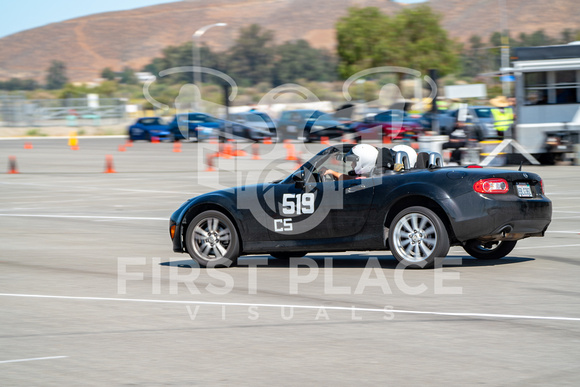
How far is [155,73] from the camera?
5910 inches

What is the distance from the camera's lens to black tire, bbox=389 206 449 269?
9.09 metres

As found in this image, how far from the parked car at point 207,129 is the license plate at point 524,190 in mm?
36158

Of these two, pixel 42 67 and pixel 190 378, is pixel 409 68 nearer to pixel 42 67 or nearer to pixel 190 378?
pixel 190 378

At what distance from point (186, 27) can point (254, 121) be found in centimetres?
14315

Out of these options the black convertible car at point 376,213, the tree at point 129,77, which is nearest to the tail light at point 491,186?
the black convertible car at point 376,213

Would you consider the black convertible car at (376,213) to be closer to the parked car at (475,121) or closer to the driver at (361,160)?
the driver at (361,160)

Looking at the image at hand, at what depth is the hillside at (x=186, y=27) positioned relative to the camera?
16300 centimetres

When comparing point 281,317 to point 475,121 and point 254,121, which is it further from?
point 254,121

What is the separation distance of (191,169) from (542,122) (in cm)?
1176

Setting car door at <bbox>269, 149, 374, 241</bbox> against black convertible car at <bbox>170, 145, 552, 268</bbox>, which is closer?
black convertible car at <bbox>170, 145, 552, 268</bbox>

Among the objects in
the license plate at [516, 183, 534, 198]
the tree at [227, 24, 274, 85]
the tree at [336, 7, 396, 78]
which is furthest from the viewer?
the tree at [227, 24, 274, 85]

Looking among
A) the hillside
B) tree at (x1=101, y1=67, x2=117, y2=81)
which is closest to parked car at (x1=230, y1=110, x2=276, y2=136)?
tree at (x1=101, y1=67, x2=117, y2=81)

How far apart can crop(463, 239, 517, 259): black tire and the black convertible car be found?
1 cm

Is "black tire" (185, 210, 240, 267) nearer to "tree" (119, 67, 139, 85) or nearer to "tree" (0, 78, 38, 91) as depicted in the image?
"tree" (119, 67, 139, 85)
